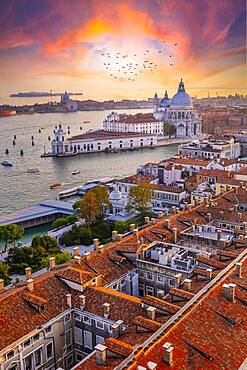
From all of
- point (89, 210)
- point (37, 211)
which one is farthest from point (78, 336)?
point (37, 211)

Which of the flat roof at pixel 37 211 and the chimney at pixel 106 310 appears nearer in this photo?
the chimney at pixel 106 310

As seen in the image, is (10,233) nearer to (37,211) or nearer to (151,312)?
(37,211)

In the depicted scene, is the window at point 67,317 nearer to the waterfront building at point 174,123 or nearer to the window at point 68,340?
the window at point 68,340

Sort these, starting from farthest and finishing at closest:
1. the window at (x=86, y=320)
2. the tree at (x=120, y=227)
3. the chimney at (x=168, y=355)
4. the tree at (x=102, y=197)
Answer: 1. the tree at (x=102, y=197)
2. the tree at (x=120, y=227)
3. the window at (x=86, y=320)
4. the chimney at (x=168, y=355)

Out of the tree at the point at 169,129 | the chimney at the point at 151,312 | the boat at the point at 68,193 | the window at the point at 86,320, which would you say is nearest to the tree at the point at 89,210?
the boat at the point at 68,193

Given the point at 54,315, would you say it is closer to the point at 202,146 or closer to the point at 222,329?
the point at 222,329

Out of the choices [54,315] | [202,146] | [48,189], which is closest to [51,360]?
[54,315]

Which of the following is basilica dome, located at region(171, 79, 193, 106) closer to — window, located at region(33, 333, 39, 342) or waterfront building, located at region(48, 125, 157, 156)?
waterfront building, located at region(48, 125, 157, 156)
